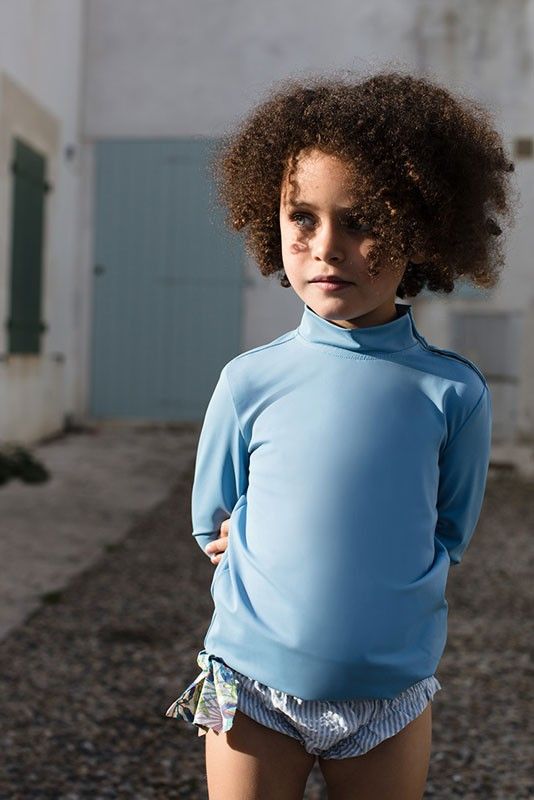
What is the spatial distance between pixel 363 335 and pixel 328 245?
0.42ft

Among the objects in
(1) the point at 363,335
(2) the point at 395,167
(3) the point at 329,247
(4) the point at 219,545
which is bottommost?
(4) the point at 219,545

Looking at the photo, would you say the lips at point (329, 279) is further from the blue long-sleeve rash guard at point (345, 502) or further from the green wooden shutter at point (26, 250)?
A: the green wooden shutter at point (26, 250)

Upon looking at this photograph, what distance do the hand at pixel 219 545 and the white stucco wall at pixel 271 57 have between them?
7573 mm

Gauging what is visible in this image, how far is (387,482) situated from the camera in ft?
4.73

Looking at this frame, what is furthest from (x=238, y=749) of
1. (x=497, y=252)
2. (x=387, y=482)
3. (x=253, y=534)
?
(x=497, y=252)

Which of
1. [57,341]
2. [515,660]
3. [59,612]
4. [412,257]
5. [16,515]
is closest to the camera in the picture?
[412,257]

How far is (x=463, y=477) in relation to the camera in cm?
152

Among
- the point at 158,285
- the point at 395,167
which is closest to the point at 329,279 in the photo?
the point at 395,167

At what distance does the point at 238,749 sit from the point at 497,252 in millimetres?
799

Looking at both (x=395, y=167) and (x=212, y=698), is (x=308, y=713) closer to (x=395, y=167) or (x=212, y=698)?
(x=212, y=698)

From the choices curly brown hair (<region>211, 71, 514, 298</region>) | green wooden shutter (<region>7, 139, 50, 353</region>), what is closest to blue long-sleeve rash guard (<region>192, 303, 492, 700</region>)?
curly brown hair (<region>211, 71, 514, 298</region>)

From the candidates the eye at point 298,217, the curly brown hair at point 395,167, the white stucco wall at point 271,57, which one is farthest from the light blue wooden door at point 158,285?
the eye at point 298,217

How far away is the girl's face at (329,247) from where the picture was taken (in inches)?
58.4

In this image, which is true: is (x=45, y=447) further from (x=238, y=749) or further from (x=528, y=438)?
(x=238, y=749)
